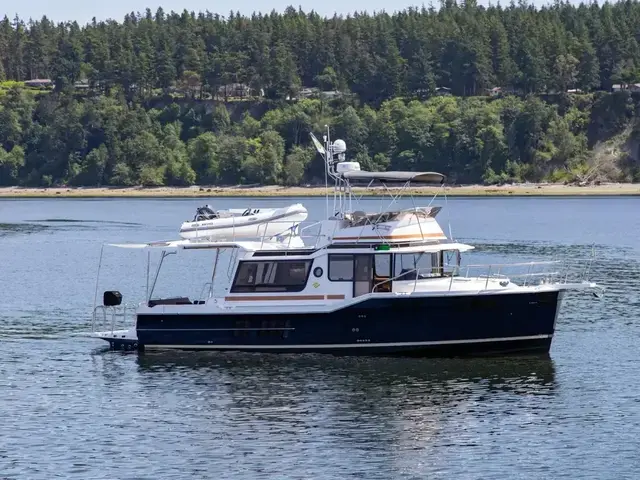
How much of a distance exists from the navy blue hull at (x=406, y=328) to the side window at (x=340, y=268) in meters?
0.96

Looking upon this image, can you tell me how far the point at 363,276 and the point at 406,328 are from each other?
196 centimetres

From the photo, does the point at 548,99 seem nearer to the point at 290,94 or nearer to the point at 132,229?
the point at 290,94

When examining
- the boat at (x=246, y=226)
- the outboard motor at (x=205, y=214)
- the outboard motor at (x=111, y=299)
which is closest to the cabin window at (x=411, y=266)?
the boat at (x=246, y=226)

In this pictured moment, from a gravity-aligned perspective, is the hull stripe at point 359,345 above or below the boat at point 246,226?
below

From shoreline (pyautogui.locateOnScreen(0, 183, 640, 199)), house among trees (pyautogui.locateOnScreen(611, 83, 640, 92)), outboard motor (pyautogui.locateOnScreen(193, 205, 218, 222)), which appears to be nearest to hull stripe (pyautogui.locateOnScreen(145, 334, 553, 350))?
outboard motor (pyautogui.locateOnScreen(193, 205, 218, 222))

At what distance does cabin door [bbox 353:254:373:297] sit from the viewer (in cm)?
3716

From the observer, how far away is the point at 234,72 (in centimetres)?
19800

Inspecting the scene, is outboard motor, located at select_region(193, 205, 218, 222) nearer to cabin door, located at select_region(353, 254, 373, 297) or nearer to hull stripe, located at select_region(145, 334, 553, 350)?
hull stripe, located at select_region(145, 334, 553, 350)

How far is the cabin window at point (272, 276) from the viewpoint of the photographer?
3753 centimetres

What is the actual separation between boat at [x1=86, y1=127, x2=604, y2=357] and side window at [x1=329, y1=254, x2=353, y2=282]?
3 centimetres

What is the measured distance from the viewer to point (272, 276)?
124 feet

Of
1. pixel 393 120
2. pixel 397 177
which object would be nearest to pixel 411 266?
pixel 397 177

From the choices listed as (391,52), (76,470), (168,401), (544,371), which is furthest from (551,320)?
(391,52)

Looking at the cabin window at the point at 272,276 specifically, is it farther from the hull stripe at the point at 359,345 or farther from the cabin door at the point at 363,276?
the hull stripe at the point at 359,345
